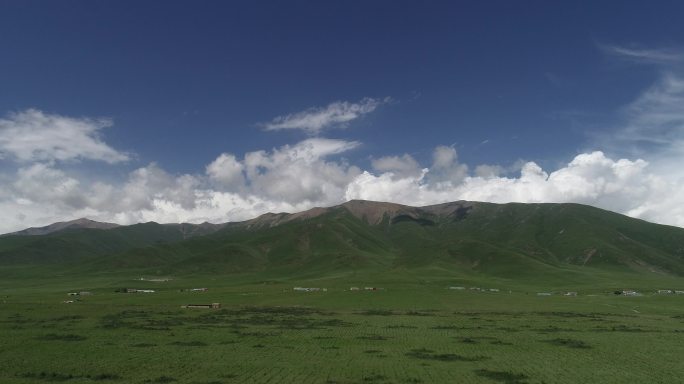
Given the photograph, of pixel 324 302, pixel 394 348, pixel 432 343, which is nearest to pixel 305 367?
pixel 394 348

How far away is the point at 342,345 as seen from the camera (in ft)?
173

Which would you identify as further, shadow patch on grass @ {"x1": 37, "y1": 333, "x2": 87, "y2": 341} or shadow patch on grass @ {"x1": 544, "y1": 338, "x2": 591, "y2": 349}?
shadow patch on grass @ {"x1": 37, "y1": 333, "x2": 87, "y2": 341}

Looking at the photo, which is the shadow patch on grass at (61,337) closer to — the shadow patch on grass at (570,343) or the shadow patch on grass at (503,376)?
the shadow patch on grass at (503,376)

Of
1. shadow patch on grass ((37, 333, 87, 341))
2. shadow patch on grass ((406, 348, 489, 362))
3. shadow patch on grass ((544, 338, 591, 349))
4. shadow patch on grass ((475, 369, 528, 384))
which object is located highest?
shadow patch on grass ((37, 333, 87, 341))

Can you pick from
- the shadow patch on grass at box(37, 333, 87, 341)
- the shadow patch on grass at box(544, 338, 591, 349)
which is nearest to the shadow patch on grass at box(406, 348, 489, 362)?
the shadow patch on grass at box(544, 338, 591, 349)

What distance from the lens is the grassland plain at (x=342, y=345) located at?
38.3 metres

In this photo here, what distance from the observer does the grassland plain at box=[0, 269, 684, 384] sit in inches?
1507

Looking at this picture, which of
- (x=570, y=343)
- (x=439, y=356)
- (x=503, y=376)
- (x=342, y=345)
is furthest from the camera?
(x=570, y=343)

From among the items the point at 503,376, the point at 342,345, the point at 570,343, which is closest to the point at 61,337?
the point at 342,345

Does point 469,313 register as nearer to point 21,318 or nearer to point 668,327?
point 668,327

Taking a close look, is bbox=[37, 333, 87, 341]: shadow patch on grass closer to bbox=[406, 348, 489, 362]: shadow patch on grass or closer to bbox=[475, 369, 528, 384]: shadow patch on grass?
bbox=[406, 348, 489, 362]: shadow patch on grass

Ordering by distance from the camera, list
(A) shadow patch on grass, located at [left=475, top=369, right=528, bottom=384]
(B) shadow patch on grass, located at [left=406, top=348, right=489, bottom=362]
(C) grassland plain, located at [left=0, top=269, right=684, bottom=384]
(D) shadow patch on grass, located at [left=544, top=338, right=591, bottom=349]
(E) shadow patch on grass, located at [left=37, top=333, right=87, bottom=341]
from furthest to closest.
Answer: (E) shadow patch on grass, located at [left=37, top=333, right=87, bottom=341] < (D) shadow patch on grass, located at [left=544, top=338, right=591, bottom=349] < (B) shadow patch on grass, located at [left=406, top=348, right=489, bottom=362] < (C) grassland plain, located at [left=0, top=269, right=684, bottom=384] < (A) shadow patch on grass, located at [left=475, top=369, right=528, bottom=384]

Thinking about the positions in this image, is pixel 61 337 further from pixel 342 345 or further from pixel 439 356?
pixel 439 356

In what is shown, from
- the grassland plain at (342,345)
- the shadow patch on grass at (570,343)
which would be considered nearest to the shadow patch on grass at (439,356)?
the grassland plain at (342,345)
